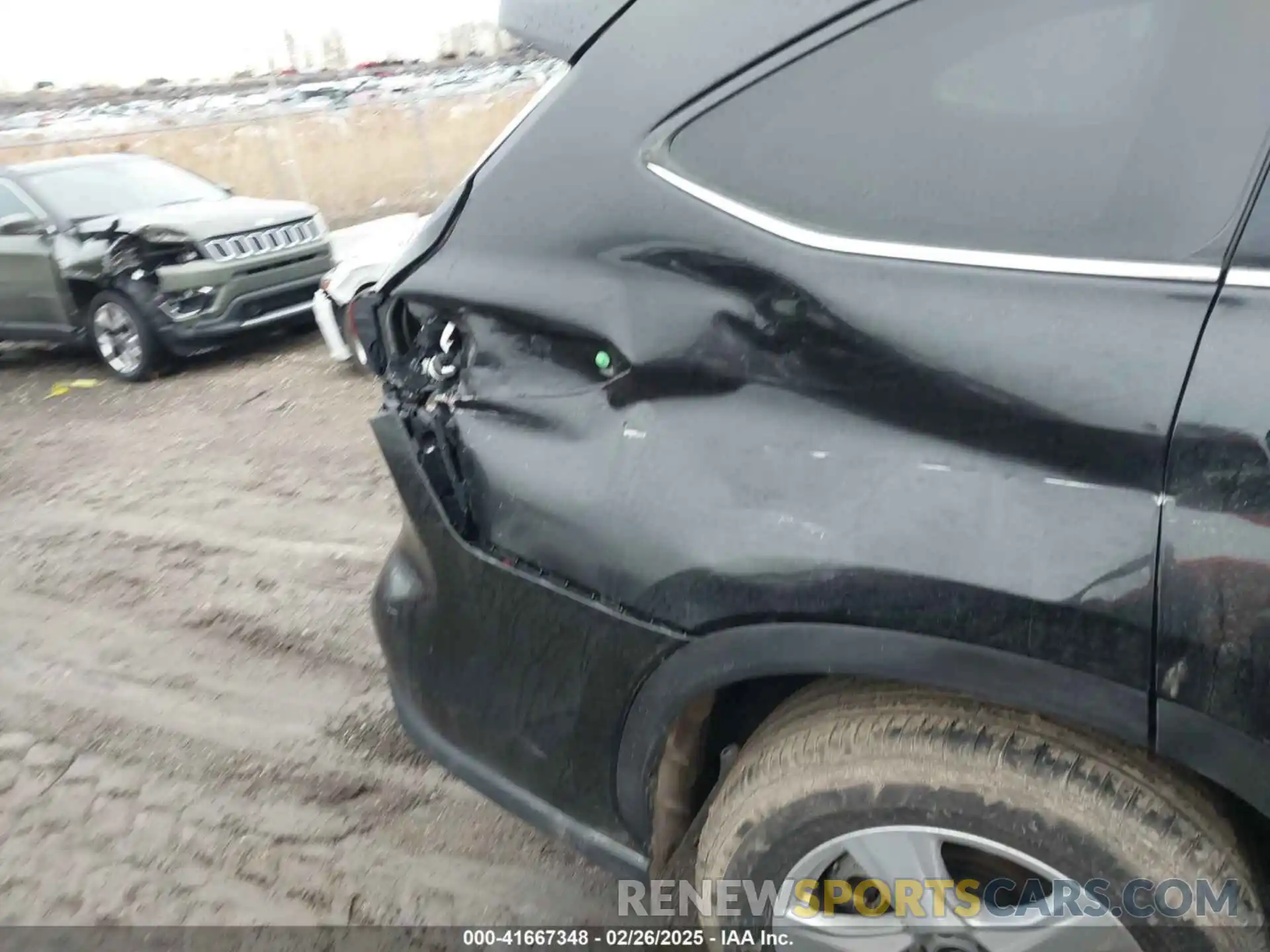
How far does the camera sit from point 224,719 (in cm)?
311

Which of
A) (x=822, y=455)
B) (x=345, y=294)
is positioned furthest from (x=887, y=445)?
(x=345, y=294)

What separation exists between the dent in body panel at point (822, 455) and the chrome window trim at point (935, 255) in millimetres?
23

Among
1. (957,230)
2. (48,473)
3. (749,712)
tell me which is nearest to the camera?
(957,230)

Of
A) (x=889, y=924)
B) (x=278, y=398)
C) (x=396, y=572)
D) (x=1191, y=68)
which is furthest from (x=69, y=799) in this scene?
(x=278, y=398)

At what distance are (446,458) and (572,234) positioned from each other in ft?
1.58

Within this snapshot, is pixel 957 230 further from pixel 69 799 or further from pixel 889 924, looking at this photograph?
pixel 69 799

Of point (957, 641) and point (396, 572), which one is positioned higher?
point (957, 641)

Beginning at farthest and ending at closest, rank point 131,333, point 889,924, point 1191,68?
point 131,333
point 889,924
point 1191,68

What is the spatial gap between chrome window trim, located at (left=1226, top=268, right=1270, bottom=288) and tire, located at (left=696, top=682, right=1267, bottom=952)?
2.05ft

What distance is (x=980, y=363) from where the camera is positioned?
1.31 meters

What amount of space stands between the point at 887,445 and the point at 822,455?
3.7 inches

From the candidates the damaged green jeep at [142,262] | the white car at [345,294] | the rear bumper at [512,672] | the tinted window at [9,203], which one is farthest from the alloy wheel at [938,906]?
the tinted window at [9,203]

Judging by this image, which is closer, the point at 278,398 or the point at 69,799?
the point at 69,799

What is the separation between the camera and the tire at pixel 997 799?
4.34 ft
